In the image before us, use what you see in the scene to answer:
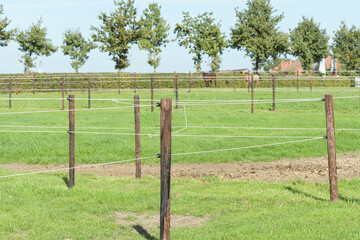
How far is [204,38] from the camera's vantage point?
2151 inches

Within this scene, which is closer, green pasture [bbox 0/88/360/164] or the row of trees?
green pasture [bbox 0/88/360/164]

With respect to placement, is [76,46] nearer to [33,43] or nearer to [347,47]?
[33,43]

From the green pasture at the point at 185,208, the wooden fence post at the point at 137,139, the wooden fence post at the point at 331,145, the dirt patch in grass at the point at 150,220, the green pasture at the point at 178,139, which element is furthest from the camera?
the green pasture at the point at 178,139

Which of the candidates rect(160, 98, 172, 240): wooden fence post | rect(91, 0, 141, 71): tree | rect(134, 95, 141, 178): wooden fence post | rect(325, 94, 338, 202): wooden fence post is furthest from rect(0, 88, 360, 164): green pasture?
rect(91, 0, 141, 71): tree

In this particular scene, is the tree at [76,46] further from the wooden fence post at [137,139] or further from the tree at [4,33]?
the wooden fence post at [137,139]

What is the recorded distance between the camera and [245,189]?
841 centimetres

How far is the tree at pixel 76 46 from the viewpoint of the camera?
5344cm

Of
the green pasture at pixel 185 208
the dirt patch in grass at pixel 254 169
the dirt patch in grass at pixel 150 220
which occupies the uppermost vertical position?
the dirt patch in grass at pixel 254 169

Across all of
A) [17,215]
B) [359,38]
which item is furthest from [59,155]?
[359,38]

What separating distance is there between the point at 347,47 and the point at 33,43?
3820cm

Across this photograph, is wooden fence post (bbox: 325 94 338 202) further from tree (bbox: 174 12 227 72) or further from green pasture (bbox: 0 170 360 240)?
tree (bbox: 174 12 227 72)

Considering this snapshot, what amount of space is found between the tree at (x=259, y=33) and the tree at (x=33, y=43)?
21.8 m

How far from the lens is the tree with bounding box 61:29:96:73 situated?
175 ft

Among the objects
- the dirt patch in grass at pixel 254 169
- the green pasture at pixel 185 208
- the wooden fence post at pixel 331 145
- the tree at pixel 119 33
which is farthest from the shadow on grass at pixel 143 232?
the tree at pixel 119 33
